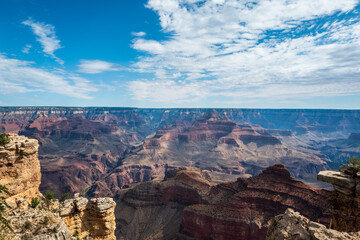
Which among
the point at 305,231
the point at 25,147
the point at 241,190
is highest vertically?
the point at 25,147

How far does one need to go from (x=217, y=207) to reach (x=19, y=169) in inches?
1821

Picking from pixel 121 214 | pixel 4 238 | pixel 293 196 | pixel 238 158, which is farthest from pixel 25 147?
pixel 238 158

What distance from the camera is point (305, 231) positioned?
8.86m

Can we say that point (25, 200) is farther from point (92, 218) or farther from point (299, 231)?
point (299, 231)

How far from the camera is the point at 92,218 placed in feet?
73.5

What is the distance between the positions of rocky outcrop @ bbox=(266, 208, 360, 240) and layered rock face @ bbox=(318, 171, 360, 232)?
25.6ft

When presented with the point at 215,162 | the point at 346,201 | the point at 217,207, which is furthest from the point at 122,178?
the point at 346,201

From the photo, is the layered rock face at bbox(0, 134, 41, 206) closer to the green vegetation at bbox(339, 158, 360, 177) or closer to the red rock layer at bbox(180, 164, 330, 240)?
the green vegetation at bbox(339, 158, 360, 177)

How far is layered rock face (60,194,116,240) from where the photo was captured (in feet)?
70.4

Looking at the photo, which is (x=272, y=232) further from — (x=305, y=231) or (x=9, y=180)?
(x=9, y=180)

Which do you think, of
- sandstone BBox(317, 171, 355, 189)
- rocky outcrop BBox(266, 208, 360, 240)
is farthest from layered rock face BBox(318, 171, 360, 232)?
rocky outcrop BBox(266, 208, 360, 240)

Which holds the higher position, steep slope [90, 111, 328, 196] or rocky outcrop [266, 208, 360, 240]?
rocky outcrop [266, 208, 360, 240]

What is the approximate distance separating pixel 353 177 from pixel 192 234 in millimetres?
47305

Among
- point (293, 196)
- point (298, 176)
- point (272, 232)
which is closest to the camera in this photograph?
point (272, 232)
